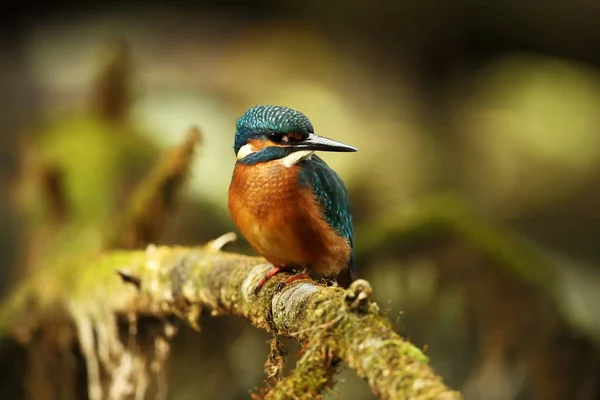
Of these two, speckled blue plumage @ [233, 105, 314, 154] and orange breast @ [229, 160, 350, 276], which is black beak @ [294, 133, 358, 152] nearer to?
speckled blue plumage @ [233, 105, 314, 154]

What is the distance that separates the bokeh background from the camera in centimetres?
409

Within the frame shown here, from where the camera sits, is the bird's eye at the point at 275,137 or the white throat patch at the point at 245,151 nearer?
the bird's eye at the point at 275,137

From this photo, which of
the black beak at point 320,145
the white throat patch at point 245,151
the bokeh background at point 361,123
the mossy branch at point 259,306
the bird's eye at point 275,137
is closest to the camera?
the mossy branch at point 259,306

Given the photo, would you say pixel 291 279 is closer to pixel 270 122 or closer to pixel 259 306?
A: pixel 259 306

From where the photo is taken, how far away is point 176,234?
463 centimetres

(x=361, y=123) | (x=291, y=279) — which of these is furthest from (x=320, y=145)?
(x=361, y=123)

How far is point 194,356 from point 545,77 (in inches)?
211

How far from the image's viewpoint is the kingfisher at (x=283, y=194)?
2.19 m

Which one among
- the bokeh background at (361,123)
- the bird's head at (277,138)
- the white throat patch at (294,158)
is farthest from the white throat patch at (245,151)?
the bokeh background at (361,123)

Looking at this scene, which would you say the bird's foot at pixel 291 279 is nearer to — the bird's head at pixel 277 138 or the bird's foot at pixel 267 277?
the bird's foot at pixel 267 277

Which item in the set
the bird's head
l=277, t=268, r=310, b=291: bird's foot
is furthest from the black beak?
l=277, t=268, r=310, b=291: bird's foot

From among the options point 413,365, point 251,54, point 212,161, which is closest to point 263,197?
point 413,365

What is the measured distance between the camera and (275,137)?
7.22 ft

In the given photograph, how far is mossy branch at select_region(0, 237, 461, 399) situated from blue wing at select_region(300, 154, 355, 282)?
0.94ft
